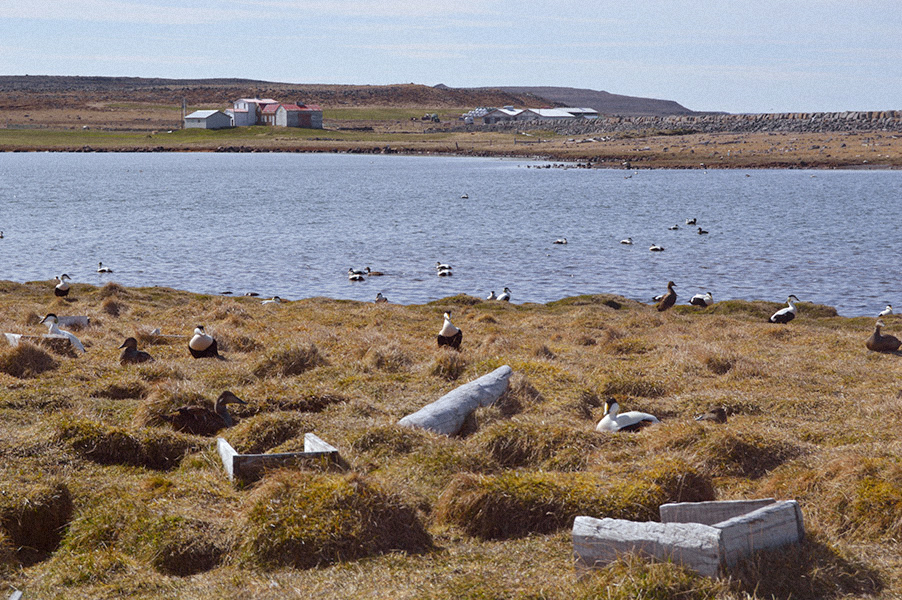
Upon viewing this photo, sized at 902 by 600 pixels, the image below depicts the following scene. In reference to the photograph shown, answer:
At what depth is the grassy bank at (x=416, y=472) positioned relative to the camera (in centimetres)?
704

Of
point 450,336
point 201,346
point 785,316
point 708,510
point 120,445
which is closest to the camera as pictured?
point 708,510

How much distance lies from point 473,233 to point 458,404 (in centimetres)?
4703

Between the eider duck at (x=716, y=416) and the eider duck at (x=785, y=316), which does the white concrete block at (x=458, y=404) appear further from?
the eider duck at (x=785, y=316)

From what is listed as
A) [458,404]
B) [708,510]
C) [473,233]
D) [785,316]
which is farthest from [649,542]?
[473,233]

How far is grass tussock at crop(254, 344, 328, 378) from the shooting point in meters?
13.9

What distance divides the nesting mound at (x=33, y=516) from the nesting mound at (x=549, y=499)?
12.0 feet

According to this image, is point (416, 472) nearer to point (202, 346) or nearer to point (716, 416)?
point (716, 416)

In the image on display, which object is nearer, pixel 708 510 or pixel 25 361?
pixel 708 510

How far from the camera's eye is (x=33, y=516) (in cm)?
800

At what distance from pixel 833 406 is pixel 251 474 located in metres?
8.38

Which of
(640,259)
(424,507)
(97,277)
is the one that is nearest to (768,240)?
(640,259)

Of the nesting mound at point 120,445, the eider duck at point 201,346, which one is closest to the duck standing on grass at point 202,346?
the eider duck at point 201,346

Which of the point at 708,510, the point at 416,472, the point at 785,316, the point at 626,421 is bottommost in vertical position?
the point at 785,316

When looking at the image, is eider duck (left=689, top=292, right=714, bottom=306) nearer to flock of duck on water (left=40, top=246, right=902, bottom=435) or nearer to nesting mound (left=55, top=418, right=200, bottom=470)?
flock of duck on water (left=40, top=246, right=902, bottom=435)
